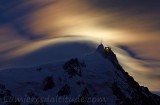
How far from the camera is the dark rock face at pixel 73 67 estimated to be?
175 m

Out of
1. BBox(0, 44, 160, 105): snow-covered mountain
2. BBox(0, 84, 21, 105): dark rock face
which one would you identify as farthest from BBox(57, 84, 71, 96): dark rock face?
BBox(0, 84, 21, 105): dark rock face

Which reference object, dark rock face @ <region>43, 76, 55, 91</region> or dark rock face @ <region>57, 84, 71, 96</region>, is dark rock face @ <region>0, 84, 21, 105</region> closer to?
dark rock face @ <region>43, 76, 55, 91</region>

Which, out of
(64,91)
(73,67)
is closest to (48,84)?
(64,91)

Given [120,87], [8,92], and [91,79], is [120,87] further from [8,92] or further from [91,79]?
[8,92]

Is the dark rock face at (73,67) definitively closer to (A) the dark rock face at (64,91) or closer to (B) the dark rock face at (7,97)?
(A) the dark rock face at (64,91)

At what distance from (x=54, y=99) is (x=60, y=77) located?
13.1 metres

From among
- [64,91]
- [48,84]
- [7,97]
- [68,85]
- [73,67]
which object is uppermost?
[73,67]

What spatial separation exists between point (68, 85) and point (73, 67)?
1133 cm

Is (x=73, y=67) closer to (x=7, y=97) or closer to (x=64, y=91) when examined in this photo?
(x=64, y=91)

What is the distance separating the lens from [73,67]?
178 meters

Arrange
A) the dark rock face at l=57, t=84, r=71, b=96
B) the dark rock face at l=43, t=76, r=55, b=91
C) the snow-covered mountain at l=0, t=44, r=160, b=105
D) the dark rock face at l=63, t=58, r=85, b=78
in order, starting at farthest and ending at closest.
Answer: the dark rock face at l=63, t=58, r=85, b=78, the dark rock face at l=43, t=76, r=55, b=91, the dark rock face at l=57, t=84, r=71, b=96, the snow-covered mountain at l=0, t=44, r=160, b=105

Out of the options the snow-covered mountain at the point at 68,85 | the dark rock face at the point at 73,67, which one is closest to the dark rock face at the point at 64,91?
the snow-covered mountain at the point at 68,85

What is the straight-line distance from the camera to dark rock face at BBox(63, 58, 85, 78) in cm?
17454

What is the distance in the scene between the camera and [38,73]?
560 ft
